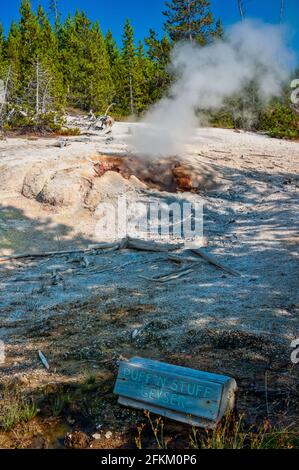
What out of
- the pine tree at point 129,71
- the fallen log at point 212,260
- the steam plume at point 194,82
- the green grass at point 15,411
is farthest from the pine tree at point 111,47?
the green grass at point 15,411

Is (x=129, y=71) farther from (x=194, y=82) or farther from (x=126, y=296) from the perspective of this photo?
(x=126, y=296)

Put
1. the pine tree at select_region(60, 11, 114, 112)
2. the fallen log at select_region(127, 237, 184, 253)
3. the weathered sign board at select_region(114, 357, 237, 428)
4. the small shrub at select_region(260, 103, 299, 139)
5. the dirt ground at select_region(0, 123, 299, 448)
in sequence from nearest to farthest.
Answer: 1. the weathered sign board at select_region(114, 357, 237, 428)
2. the dirt ground at select_region(0, 123, 299, 448)
3. the fallen log at select_region(127, 237, 184, 253)
4. the small shrub at select_region(260, 103, 299, 139)
5. the pine tree at select_region(60, 11, 114, 112)

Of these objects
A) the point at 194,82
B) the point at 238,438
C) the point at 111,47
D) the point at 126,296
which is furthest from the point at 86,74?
the point at 238,438

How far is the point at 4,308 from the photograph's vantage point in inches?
291

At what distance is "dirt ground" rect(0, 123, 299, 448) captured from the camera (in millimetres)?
3953

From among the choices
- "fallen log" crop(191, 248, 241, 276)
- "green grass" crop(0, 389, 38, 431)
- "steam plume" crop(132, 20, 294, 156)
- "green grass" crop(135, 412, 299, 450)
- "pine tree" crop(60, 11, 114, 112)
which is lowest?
"green grass" crop(0, 389, 38, 431)

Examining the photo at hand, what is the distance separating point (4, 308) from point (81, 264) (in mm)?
2439

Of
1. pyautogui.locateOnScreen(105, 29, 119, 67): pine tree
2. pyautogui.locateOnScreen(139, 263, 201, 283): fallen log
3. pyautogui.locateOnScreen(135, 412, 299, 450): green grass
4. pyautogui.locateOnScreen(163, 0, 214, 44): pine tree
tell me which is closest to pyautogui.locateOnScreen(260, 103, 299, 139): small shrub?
pyautogui.locateOnScreen(163, 0, 214, 44): pine tree

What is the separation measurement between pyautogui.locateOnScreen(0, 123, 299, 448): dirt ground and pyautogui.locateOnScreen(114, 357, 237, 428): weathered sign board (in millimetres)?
137

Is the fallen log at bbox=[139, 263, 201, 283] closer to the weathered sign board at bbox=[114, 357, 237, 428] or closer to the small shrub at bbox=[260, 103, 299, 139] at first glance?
the weathered sign board at bbox=[114, 357, 237, 428]

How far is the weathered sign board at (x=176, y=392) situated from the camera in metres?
3.42

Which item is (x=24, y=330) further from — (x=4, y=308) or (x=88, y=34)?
(x=88, y=34)

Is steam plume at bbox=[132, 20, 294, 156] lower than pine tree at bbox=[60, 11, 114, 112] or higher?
lower
